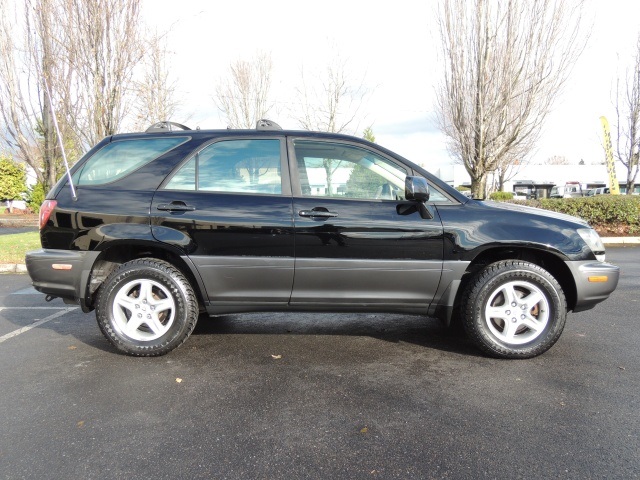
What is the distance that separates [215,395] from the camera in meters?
2.88

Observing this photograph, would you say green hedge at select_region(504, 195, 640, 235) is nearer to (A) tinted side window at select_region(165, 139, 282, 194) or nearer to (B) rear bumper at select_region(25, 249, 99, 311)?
(A) tinted side window at select_region(165, 139, 282, 194)

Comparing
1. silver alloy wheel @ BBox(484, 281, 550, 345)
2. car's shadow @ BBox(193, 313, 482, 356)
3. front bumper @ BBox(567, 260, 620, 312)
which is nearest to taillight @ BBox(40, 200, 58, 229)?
car's shadow @ BBox(193, 313, 482, 356)

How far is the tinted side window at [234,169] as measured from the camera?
11.7 ft

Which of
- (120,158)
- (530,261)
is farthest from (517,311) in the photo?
(120,158)

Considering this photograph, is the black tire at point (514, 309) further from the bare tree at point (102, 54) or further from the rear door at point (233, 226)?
the bare tree at point (102, 54)

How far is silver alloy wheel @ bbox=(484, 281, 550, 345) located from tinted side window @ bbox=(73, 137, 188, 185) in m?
2.91

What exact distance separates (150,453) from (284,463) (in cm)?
70

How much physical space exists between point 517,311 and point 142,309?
3.03 m

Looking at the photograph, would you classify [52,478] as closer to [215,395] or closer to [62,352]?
[215,395]

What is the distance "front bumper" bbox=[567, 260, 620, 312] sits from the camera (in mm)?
3473

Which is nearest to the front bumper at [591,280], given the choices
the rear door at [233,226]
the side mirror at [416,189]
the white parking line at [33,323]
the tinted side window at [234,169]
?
the side mirror at [416,189]

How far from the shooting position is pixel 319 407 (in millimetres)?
2699

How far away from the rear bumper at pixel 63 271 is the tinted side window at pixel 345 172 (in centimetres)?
184

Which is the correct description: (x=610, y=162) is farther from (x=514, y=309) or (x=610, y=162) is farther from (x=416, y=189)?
(x=416, y=189)
